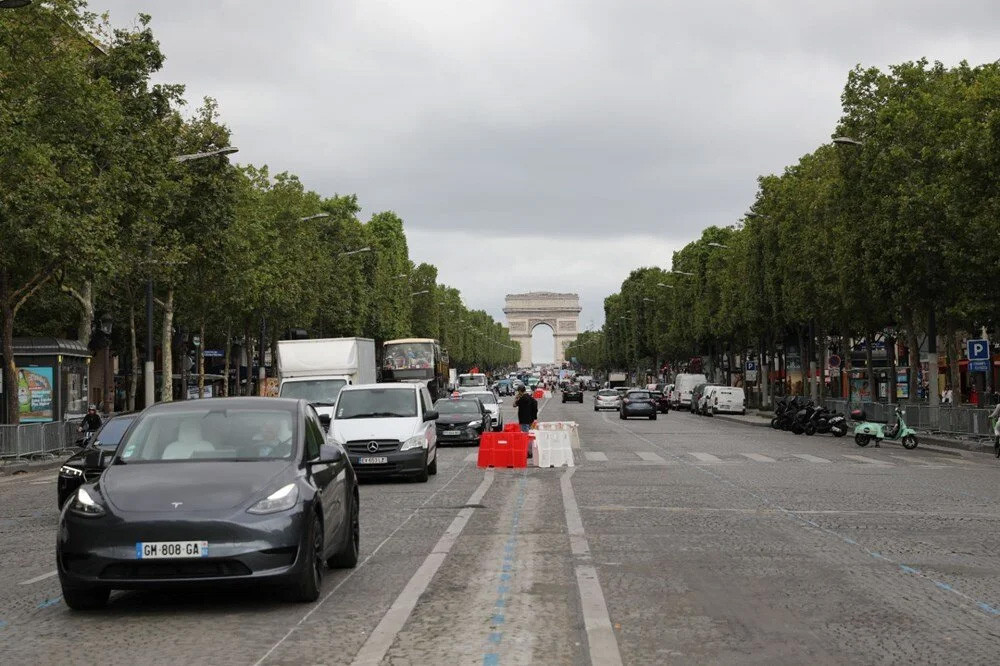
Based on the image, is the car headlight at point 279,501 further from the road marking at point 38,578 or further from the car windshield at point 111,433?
the car windshield at point 111,433

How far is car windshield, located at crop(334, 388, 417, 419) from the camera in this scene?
24.6m

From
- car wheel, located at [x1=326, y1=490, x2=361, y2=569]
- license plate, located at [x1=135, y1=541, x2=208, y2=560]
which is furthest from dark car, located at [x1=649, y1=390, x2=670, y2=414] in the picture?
license plate, located at [x1=135, y1=541, x2=208, y2=560]

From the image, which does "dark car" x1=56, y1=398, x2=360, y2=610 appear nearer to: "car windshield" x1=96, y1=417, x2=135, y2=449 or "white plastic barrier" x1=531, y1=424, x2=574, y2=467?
"car windshield" x1=96, y1=417, x2=135, y2=449

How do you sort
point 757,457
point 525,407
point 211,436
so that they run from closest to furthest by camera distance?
point 211,436 < point 757,457 < point 525,407

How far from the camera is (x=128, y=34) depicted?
3822cm

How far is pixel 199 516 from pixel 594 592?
9.37 feet

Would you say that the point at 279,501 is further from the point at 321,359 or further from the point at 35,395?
the point at 35,395

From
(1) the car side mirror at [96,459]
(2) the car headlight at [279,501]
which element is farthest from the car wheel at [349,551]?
(1) the car side mirror at [96,459]

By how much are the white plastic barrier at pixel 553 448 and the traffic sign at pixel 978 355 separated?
1353 centimetres

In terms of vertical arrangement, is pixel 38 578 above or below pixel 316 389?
below

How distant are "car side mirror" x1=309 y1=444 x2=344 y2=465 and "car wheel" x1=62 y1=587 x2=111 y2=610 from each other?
1.73m

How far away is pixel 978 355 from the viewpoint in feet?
121

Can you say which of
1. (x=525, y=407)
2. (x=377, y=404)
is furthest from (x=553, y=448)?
(x=525, y=407)

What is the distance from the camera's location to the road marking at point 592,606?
303 inches
